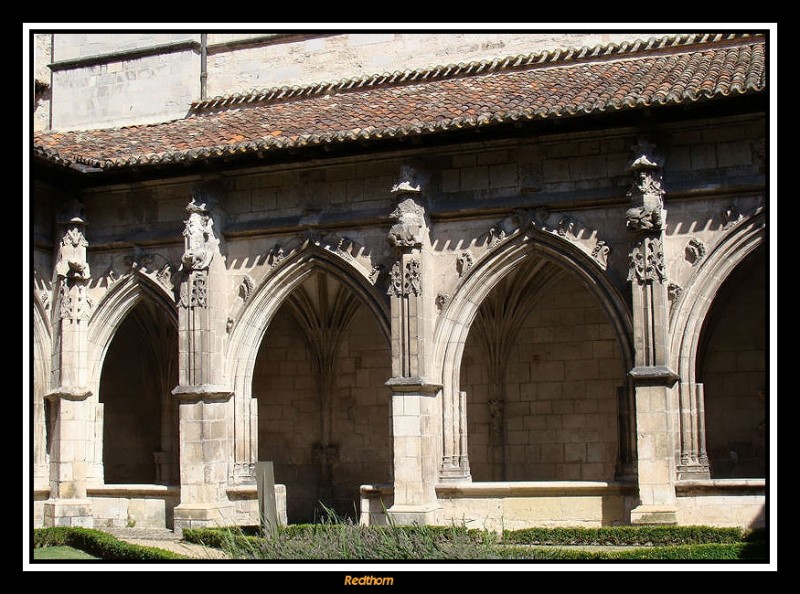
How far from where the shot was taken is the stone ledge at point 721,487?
14664 millimetres

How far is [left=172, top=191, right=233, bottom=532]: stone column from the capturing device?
17.3m

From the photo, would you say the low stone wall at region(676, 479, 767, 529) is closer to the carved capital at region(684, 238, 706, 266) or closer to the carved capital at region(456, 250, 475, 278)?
the carved capital at region(684, 238, 706, 266)

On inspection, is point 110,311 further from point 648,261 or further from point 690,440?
point 690,440

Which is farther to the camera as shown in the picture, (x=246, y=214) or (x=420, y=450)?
(x=246, y=214)

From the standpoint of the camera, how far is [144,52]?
21750 millimetres

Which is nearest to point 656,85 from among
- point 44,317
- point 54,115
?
point 44,317

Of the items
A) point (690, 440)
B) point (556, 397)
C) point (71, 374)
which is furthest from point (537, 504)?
point (71, 374)

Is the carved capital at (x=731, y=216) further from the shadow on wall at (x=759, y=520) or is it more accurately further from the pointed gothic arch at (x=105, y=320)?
the pointed gothic arch at (x=105, y=320)

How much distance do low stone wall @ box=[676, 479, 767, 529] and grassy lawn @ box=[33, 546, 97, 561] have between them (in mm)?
7297

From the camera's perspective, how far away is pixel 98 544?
15062 mm

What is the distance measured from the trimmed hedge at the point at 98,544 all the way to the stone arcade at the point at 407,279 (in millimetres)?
1647

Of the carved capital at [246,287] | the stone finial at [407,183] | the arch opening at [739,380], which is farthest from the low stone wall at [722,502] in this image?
the carved capital at [246,287]
